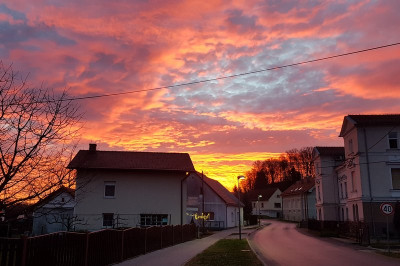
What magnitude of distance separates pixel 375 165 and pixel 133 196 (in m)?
20.2

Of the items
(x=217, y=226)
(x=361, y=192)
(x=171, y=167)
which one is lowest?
(x=217, y=226)

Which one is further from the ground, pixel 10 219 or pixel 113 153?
pixel 113 153

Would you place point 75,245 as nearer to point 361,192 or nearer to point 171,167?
point 171,167

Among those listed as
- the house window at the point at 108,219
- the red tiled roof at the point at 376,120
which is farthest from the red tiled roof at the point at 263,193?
the house window at the point at 108,219

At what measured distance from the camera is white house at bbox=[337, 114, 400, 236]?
102 ft

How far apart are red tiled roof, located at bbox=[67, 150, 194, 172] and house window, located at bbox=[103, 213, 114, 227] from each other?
4.06m

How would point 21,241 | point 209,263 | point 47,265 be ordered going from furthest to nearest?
point 209,263 < point 47,265 < point 21,241

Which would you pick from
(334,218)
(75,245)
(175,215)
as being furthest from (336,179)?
(75,245)

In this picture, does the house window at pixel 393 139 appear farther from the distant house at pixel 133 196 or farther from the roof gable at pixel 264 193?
the roof gable at pixel 264 193

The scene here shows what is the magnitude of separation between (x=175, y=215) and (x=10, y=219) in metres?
27.0

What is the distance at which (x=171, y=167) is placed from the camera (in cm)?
3381

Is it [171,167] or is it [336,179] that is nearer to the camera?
[171,167]

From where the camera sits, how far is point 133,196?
33.2m

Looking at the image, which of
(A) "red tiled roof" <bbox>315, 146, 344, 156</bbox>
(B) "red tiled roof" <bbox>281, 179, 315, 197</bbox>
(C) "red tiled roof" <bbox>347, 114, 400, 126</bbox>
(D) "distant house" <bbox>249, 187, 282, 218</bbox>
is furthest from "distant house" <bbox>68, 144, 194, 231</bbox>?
(D) "distant house" <bbox>249, 187, 282, 218</bbox>
